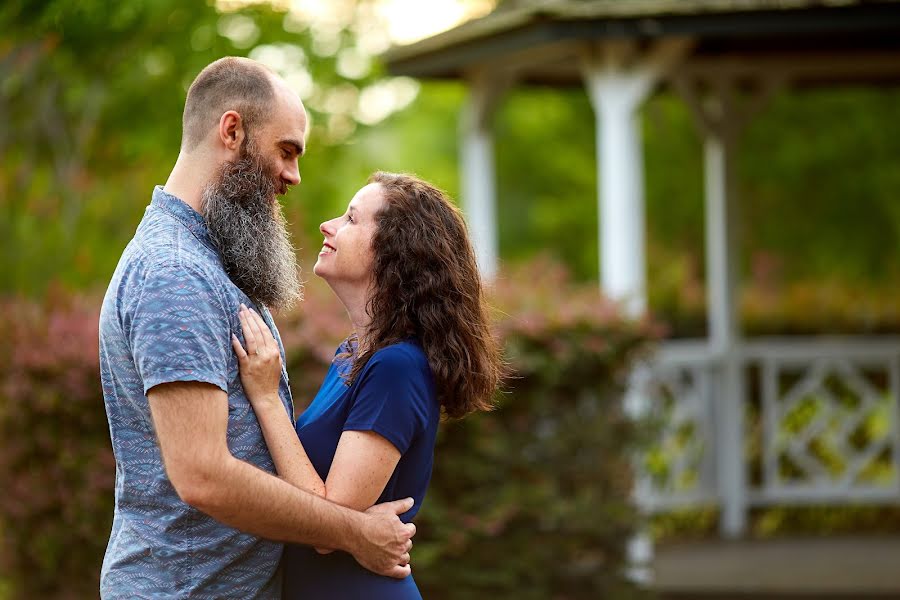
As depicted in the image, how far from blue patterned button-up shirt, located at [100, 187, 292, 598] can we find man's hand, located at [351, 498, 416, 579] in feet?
0.71

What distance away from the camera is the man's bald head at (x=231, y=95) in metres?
2.78

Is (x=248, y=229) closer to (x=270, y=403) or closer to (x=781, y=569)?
(x=270, y=403)

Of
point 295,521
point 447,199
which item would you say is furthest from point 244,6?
point 295,521

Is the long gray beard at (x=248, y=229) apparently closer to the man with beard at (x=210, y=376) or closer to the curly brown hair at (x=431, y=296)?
the man with beard at (x=210, y=376)

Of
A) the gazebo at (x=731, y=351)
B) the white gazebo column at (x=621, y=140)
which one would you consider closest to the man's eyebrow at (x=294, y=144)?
the white gazebo column at (x=621, y=140)

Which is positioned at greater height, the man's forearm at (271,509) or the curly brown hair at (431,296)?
the curly brown hair at (431,296)

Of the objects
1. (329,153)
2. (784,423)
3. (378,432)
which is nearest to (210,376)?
(378,432)

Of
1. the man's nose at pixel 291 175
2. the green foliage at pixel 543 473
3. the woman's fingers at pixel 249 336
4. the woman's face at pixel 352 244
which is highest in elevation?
the man's nose at pixel 291 175

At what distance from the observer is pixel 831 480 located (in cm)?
976

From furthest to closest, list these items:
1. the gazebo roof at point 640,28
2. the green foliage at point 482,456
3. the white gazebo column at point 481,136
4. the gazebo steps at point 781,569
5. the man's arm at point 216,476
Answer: the white gazebo column at point 481,136 → the gazebo steps at point 781,569 → the gazebo roof at point 640,28 → the green foliage at point 482,456 → the man's arm at point 216,476

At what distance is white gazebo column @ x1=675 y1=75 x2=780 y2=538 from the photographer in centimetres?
966

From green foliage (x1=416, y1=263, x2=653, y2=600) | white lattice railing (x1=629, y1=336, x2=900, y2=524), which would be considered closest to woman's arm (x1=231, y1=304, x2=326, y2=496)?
green foliage (x1=416, y1=263, x2=653, y2=600)

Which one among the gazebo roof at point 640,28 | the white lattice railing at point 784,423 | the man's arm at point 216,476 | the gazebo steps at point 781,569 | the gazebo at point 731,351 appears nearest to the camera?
the man's arm at point 216,476

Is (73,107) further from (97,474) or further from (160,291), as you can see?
(160,291)
